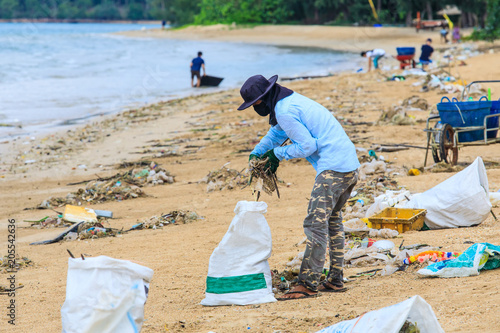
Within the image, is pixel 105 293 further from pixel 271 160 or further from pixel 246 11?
pixel 246 11

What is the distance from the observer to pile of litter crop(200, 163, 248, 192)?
28.1 feet

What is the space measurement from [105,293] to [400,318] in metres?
1.50

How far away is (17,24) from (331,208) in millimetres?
122426

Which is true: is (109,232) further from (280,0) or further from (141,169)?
(280,0)

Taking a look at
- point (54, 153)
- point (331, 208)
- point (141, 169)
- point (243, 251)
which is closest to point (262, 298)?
point (243, 251)

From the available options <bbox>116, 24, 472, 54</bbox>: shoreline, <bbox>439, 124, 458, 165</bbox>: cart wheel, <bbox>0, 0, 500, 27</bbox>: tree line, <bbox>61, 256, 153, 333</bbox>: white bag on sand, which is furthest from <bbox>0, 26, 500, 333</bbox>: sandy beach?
<bbox>116, 24, 472, 54</bbox>: shoreline

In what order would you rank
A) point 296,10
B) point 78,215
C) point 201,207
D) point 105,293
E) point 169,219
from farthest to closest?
1. point 296,10
2. point 201,207
3. point 78,215
4. point 169,219
5. point 105,293

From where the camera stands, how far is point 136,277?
3123 mm

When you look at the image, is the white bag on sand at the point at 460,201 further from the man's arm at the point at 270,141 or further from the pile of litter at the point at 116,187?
the pile of litter at the point at 116,187

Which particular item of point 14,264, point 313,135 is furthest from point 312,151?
point 14,264

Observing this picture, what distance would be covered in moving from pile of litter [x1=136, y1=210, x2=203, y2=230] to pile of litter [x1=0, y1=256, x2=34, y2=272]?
4.74ft

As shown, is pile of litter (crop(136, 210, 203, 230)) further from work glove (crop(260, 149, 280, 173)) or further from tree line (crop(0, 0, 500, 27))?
tree line (crop(0, 0, 500, 27))

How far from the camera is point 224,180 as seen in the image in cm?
877

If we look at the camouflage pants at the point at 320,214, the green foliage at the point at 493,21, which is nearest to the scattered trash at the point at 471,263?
the camouflage pants at the point at 320,214
